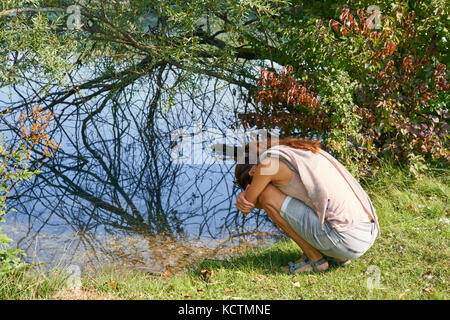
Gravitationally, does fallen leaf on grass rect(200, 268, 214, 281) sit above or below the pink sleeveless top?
below

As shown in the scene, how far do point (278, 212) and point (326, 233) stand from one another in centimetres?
38

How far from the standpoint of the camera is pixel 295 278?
11.9 ft

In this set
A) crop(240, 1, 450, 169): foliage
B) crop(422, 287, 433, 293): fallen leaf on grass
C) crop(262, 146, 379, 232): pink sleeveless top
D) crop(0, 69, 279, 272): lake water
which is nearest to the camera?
crop(422, 287, 433, 293): fallen leaf on grass

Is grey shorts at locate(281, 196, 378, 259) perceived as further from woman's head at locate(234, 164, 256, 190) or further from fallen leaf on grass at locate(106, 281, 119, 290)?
fallen leaf on grass at locate(106, 281, 119, 290)

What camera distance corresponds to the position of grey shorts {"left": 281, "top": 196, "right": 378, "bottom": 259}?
3.51 meters

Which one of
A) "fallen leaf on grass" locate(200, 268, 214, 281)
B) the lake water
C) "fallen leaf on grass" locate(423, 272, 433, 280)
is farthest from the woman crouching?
the lake water

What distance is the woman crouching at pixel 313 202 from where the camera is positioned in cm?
346

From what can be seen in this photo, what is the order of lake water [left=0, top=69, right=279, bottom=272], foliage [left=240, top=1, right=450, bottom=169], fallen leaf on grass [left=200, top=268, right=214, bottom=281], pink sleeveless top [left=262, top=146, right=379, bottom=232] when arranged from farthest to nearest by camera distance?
foliage [left=240, top=1, right=450, bottom=169] → lake water [left=0, top=69, right=279, bottom=272] → fallen leaf on grass [left=200, top=268, right=214, bottom=281] → pink sleeveless top [left=262, top=146, right=379, bottom=232]

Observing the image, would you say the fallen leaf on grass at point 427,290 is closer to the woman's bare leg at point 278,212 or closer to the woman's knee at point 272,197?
the woman's bare leg at point 278,212

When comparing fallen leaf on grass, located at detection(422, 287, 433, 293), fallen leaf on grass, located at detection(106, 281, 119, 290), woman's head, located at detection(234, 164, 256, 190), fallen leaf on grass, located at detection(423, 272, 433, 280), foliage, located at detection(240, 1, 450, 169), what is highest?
foliage, located at detection(240, 1, 450, 169)

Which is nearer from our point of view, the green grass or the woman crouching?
the green grass

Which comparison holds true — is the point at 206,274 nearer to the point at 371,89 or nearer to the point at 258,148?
the point at 258,148

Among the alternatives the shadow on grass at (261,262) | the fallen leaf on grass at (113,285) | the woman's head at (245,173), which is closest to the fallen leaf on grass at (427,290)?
the shadow on grass at (261,262)

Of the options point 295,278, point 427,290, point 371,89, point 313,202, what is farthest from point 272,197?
point 371,89
